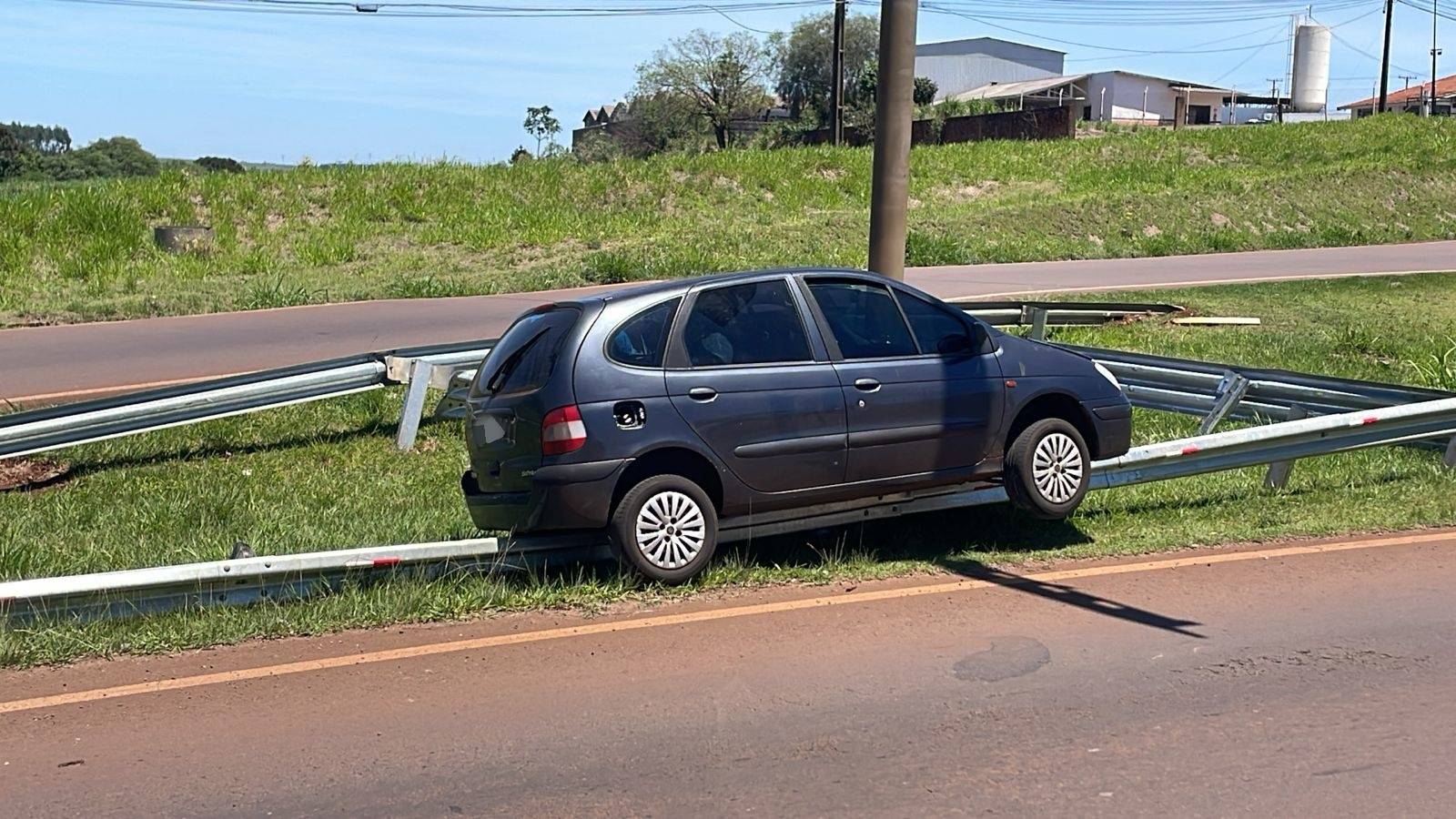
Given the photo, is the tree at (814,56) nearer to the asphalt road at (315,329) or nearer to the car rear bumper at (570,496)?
the asphalt road at (315,329)

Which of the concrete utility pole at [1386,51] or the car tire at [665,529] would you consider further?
the concrete utility pole at [1386,51]

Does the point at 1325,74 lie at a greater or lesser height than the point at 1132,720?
greater

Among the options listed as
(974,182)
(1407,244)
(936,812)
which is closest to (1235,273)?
(1407,244)

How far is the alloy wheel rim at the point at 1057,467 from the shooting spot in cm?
840

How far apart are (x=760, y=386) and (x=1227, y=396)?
4922 millimetres

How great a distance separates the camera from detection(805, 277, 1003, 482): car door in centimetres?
796

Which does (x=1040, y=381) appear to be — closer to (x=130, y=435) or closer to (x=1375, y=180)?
(x=130, y=435)

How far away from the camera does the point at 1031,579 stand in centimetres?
800

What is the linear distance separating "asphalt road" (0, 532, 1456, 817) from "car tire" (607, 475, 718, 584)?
24 centimetres

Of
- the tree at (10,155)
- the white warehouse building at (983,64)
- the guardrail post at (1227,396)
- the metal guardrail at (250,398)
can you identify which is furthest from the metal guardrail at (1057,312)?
the white warehouse building at (983,64)

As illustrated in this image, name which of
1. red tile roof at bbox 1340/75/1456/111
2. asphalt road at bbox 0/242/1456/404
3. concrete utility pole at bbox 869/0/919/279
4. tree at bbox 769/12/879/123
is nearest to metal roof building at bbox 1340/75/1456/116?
red tile roof at bbox 1340/75/1456/111

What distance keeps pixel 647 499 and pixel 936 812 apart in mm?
2898

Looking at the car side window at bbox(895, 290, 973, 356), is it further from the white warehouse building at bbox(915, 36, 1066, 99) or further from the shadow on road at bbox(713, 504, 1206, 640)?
the white warehouse building at bbox(915, 36, 1066, 99)

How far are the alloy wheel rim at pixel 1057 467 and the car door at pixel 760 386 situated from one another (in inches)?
50.5
